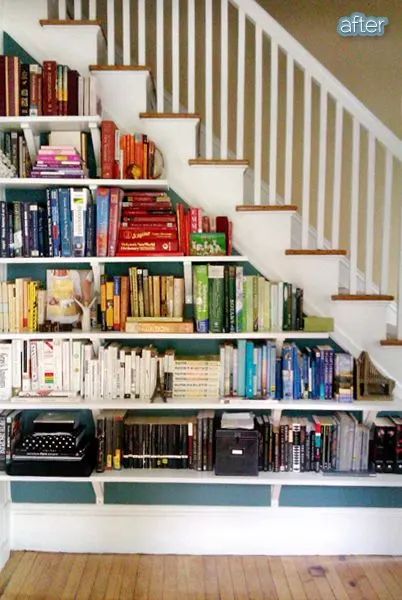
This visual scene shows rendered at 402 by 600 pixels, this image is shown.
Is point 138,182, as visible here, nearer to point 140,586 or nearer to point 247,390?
point 247,390

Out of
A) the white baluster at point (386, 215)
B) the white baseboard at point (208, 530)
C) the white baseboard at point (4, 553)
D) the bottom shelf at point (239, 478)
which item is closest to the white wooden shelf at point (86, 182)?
the white baluster at point (386, 215)

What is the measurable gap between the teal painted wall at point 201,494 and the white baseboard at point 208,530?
0.04 metres

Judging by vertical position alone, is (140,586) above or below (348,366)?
below

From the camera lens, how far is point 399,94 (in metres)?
3.14

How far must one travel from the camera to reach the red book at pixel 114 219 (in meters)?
2.37

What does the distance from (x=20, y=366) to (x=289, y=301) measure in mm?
1290

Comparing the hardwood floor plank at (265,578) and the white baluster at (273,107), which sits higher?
the white baluster at (273,107)

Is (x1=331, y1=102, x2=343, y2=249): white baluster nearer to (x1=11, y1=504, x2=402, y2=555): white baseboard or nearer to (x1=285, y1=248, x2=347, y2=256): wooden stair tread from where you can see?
(x1=285, y1=248, x2=347, y2=256): wooden stair tread

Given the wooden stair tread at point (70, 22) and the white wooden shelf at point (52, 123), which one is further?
the wooden stair tread at point (70, 22)

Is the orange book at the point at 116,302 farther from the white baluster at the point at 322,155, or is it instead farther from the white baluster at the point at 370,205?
the white baluster at the point at 370,205

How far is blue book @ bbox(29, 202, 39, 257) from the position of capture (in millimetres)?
2391

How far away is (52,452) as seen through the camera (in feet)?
7.90

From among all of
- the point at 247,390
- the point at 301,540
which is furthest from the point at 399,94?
the point at 301,540

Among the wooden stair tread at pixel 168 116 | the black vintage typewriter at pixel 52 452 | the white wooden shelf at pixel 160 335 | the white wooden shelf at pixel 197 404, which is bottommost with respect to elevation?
the black vintage typewriter at pixel 52 452
